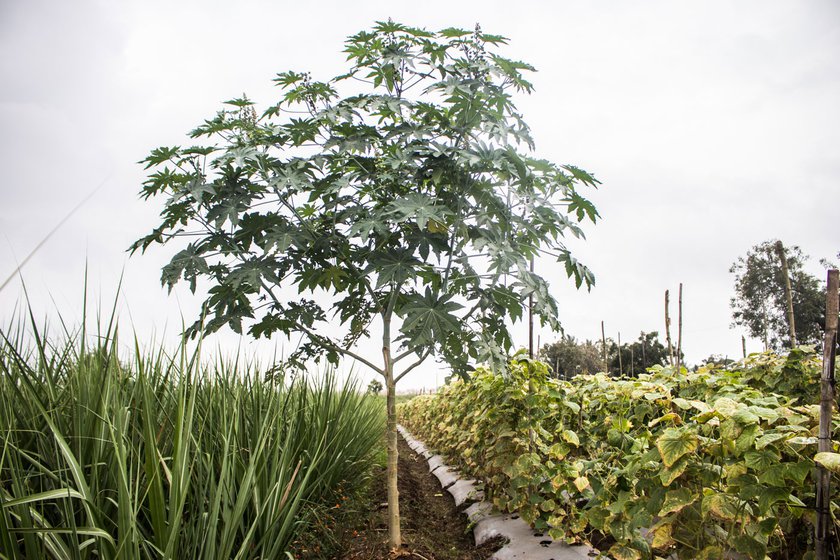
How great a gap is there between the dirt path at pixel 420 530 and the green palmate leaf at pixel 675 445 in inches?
71.8

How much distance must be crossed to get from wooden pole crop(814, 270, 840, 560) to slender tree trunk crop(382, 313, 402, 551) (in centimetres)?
208

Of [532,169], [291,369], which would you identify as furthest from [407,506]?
[532,169]

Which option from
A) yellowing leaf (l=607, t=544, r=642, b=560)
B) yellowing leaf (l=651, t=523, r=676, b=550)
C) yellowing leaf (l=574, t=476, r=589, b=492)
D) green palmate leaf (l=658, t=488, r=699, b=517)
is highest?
green palmate leaf (l=658, t=488, r=699, b=517)

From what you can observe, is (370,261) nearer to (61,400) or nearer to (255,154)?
(255,154)

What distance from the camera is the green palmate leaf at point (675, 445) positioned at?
6.43 feet

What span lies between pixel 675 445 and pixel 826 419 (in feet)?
1.62

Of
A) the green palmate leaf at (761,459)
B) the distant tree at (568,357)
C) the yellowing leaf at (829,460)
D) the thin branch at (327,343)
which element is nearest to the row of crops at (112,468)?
the thin branch at (327,343)

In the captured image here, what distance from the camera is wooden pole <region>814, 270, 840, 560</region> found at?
173cm

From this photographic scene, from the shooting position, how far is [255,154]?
9.02ft

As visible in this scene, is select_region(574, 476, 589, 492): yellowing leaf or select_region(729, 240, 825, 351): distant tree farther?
select_region(729, 240, 825, 351): distant tree

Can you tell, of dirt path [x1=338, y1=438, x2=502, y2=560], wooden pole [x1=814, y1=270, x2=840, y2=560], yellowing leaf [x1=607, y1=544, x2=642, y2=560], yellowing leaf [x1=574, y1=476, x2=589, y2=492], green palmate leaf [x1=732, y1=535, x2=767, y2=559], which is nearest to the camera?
wooden pole [x1=814, y1=270, x2=840, y2=560]

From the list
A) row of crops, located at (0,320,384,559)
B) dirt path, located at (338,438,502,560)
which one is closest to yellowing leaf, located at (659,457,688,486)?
row of crops, located at (0,320,384,559)

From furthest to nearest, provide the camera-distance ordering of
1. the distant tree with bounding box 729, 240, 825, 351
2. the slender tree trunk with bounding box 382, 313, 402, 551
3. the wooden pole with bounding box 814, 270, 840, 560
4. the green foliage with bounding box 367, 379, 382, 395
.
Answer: the distant tree with bounding box 729, 240, 825, 351, the green foliage with bounding box 367, 379, 382, 395, the slender tree trunk with bounding box 382, 313, 402, 551, the wooden pole with bounding box 814, 270, 840, 560

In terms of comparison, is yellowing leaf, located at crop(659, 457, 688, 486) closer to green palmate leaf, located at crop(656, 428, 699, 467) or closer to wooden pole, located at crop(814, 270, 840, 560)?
green palmate leaf, located at crop(656, 428, 699, 467)
